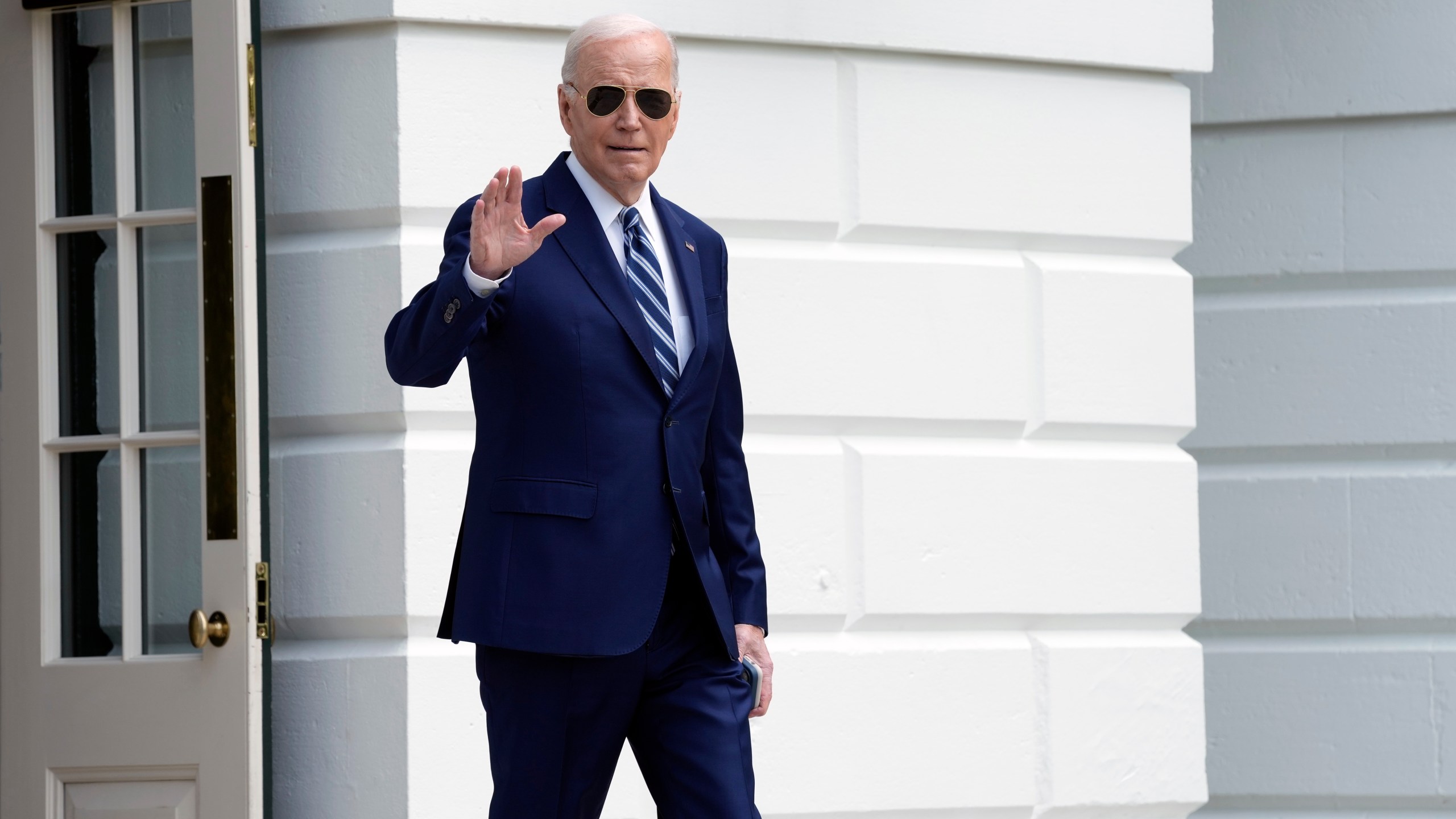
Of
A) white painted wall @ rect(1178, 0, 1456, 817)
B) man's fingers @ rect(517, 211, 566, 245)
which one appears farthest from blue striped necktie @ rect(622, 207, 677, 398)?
white painted wall @ rect(1178, 0, 1456, 817)

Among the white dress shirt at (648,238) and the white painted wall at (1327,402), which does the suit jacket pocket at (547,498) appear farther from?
the white painted wall at (1327,402)

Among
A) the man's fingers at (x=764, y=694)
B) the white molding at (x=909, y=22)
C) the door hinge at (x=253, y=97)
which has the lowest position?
the man's fingers at (x=764, y=694)

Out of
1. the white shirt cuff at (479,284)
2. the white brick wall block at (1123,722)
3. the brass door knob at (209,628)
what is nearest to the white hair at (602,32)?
the white shirt cuff at (479,284)

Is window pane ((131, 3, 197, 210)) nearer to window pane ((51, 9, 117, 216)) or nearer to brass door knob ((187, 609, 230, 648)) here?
window pane ((51, 9, 117, 216))

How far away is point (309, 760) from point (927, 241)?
1918mm

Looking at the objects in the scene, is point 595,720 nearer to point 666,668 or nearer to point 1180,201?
point 666,668

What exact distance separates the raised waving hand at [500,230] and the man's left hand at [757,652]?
74 cm

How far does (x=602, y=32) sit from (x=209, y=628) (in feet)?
5.73

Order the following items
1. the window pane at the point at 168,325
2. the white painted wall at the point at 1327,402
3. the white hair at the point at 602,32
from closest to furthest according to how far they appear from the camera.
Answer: the white hair at the point at 602,32 < the window pane at the point at 168,325 < the white painted wall at the point at 1327,402

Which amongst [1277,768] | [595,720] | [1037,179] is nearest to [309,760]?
[595,720]

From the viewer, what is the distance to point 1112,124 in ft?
14.3

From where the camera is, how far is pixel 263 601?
3670 mm

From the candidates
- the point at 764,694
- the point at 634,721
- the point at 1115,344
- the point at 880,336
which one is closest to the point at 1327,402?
the point at 1115,344

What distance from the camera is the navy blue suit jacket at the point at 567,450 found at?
2.51 meters
